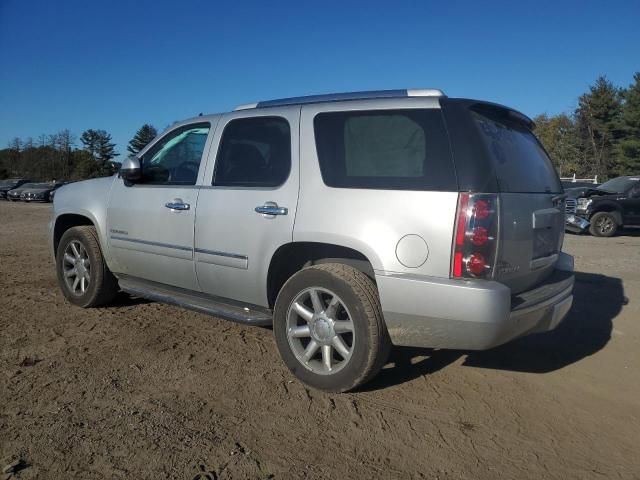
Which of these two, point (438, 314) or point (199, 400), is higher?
point (438, 314)

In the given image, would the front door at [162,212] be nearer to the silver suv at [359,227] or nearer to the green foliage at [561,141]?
the silver suv at [359,227]

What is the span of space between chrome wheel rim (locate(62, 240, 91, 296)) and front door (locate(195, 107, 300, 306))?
5.45 ft

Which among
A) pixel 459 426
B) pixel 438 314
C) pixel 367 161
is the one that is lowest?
pixel 459 426

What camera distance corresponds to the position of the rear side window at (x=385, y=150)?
10.1ft

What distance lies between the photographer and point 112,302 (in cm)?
537

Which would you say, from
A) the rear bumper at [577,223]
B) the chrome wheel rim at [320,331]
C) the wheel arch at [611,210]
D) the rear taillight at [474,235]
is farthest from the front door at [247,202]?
the wheel arch at [611,210]

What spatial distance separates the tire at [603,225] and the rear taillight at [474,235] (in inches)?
537

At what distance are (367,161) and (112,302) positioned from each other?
3335mm

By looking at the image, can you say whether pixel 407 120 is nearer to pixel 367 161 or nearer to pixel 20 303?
pixel 367 161

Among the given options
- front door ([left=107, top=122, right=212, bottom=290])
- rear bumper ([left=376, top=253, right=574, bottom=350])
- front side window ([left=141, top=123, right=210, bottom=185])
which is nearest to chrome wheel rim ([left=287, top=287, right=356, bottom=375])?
rear bumper ([left=376, top=253, right=574, bottom=350])

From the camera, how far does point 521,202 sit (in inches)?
127

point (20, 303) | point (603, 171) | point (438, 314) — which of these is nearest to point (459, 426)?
point (438, 314)

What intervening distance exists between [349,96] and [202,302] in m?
1.91

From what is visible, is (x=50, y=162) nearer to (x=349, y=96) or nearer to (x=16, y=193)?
(x=16, y=193)
